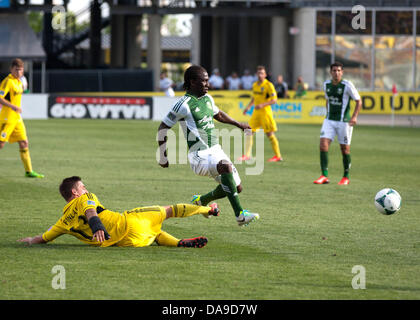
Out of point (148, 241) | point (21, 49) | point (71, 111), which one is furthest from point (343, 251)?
point (21, 49)

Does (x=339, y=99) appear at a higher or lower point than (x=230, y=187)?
higher

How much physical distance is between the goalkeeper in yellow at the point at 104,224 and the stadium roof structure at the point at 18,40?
36.0 metres

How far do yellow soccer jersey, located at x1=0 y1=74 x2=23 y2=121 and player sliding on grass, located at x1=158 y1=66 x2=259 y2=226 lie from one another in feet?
20.9

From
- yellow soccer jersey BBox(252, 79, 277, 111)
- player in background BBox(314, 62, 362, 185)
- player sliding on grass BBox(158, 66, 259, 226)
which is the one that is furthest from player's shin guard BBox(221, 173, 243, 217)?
yellow soccer jersey BBox(252, 79, 277, 111)

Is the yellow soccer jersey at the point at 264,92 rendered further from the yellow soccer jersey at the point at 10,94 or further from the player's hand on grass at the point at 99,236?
the player's hand on grass at the point at 99,236

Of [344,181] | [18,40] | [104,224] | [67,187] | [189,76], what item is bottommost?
[344,181]

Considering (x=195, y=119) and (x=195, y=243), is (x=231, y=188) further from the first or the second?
(x=195, y=243)

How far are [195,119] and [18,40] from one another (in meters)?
38.6

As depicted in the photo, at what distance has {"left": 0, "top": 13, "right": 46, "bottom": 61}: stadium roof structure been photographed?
44469 mm

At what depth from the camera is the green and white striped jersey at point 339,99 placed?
49.0 feet

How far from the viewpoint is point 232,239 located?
9.38 metres

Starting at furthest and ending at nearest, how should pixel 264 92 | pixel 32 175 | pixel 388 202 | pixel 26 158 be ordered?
pixel 264 92
pixel 32 175
pixel 26 158
pixel 388 202

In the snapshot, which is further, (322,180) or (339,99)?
(322,180)

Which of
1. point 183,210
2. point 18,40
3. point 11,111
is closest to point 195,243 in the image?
point 183,210
